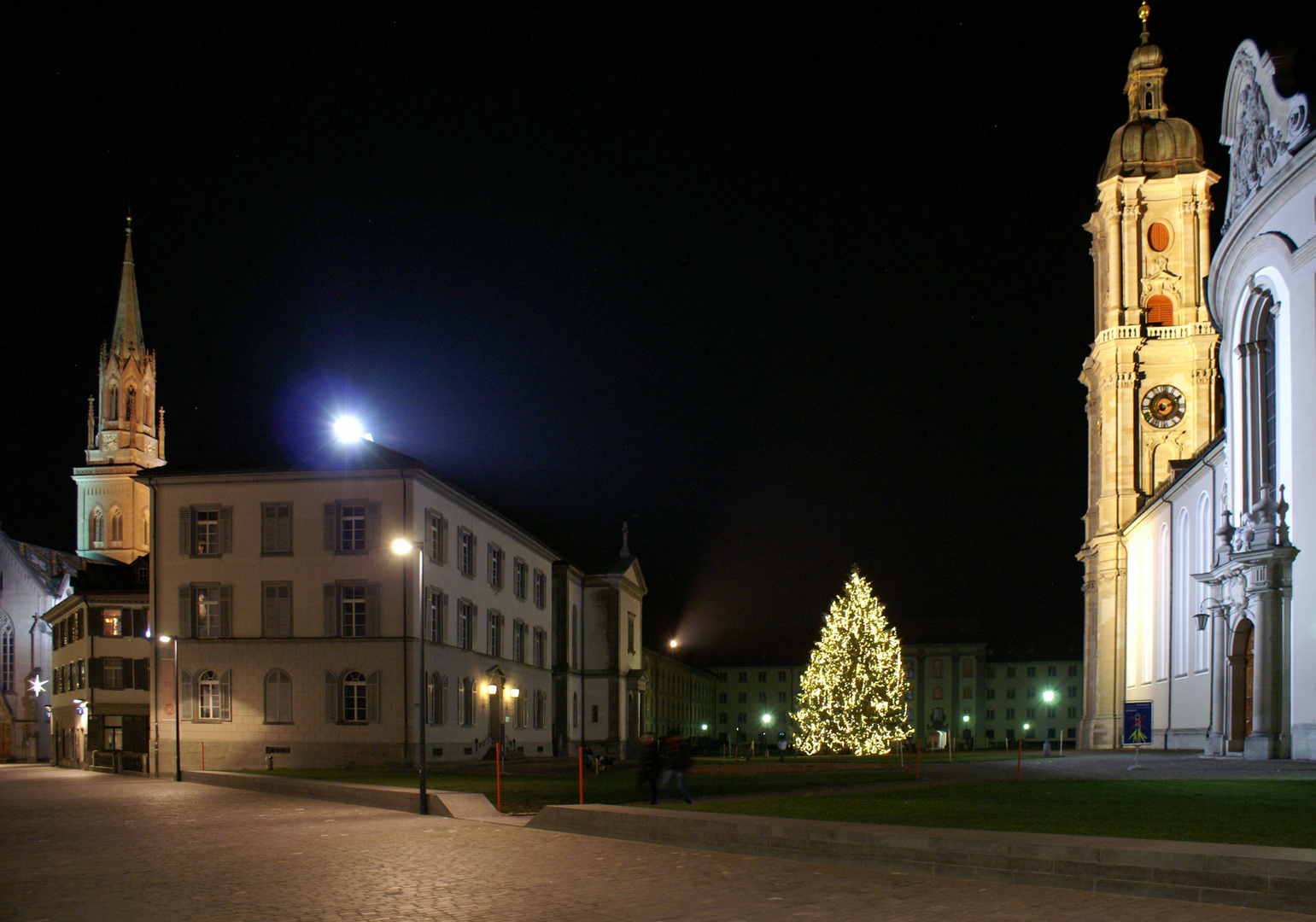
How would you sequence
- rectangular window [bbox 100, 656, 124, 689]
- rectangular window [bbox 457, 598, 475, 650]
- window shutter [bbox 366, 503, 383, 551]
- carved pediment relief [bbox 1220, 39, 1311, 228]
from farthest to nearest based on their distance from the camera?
rectangular window [bbox 100, 656, 124, 689]
rectangular window [bbox 457, 598, 475, 650]
window shutter [bbox 366, 503, 383, 551]
carved pediment relief [bbox 1220, 39, 1311, 228]

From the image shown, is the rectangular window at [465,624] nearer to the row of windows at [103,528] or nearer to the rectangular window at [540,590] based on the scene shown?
the rectangular window at [540,590]

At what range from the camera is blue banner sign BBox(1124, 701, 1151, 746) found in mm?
31141

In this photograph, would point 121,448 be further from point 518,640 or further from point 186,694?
point 186,694

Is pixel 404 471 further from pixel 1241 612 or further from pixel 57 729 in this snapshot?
pixel 57 729

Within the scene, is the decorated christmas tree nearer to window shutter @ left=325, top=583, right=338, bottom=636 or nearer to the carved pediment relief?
window shutter @ left=325, top=583, right=338, bottom=636

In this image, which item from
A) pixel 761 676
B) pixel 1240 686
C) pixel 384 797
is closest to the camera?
pixel 384 797

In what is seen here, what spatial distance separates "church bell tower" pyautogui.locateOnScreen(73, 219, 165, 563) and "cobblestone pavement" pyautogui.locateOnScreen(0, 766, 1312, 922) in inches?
3511

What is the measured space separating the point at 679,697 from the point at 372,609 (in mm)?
77688

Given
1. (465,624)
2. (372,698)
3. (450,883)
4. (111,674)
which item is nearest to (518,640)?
(465,624)

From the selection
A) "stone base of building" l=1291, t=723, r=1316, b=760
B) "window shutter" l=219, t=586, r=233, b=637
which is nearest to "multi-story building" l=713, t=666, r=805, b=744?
"window shutter" l=219, t=586, r=233, b=637

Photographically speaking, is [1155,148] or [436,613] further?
[1155,148]

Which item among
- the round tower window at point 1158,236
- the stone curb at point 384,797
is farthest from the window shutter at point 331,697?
the round tower window at point 1158,236

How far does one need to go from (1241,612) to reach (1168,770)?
787 centimetres

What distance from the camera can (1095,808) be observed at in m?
17.6
